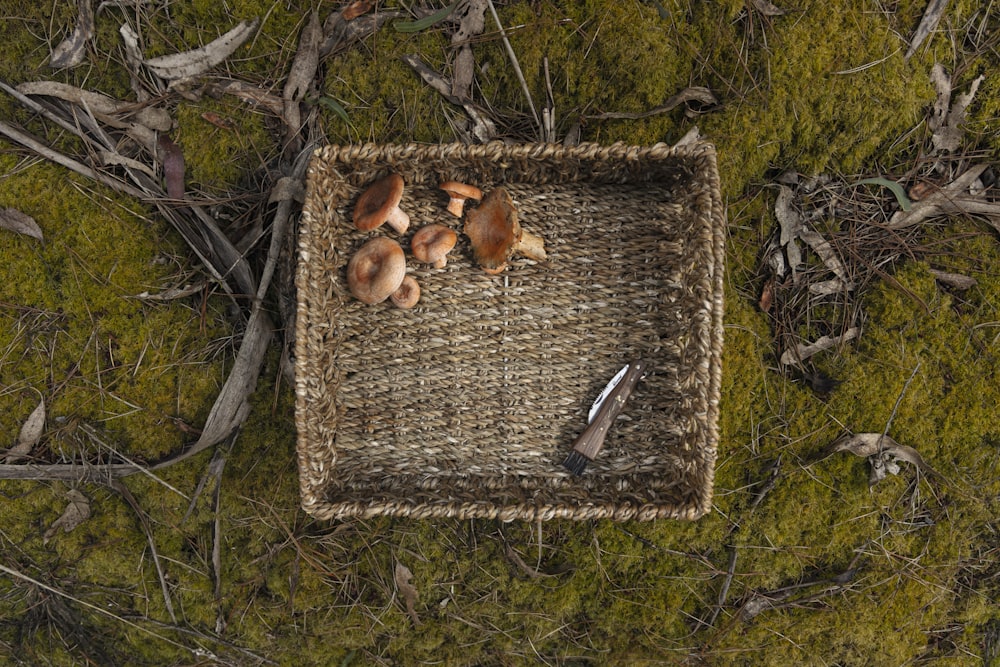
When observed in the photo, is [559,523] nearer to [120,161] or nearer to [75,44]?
[120,161]

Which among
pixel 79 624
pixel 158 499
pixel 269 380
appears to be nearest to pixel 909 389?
pixel 269 380

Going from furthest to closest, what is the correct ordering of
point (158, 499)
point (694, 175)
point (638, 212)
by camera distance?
point (158, 499) < point (638, 212) < point (694, 175)

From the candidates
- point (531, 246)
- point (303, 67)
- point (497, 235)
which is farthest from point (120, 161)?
point (531, 246)

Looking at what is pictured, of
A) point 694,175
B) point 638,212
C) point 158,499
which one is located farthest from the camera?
point 158,499

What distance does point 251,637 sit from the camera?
2.58 m

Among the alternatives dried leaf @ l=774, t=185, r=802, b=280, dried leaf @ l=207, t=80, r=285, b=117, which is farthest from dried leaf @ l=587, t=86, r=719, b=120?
dried leaf @ l=207, t=80, r=285, b=117

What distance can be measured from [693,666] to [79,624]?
9.39ft

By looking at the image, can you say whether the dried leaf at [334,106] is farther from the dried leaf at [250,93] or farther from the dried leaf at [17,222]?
the dried leaf at [17,222]

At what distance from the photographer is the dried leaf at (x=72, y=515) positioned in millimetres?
2559

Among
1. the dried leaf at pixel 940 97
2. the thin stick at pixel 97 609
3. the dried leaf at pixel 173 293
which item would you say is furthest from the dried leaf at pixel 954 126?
the thin stick at pixel 97 609

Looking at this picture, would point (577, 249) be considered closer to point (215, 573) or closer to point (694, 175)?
point (694, 175)

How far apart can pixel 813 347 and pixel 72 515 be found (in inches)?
137

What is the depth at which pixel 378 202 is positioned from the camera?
2240 mm

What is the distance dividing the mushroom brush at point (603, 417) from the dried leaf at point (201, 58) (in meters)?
2.21
